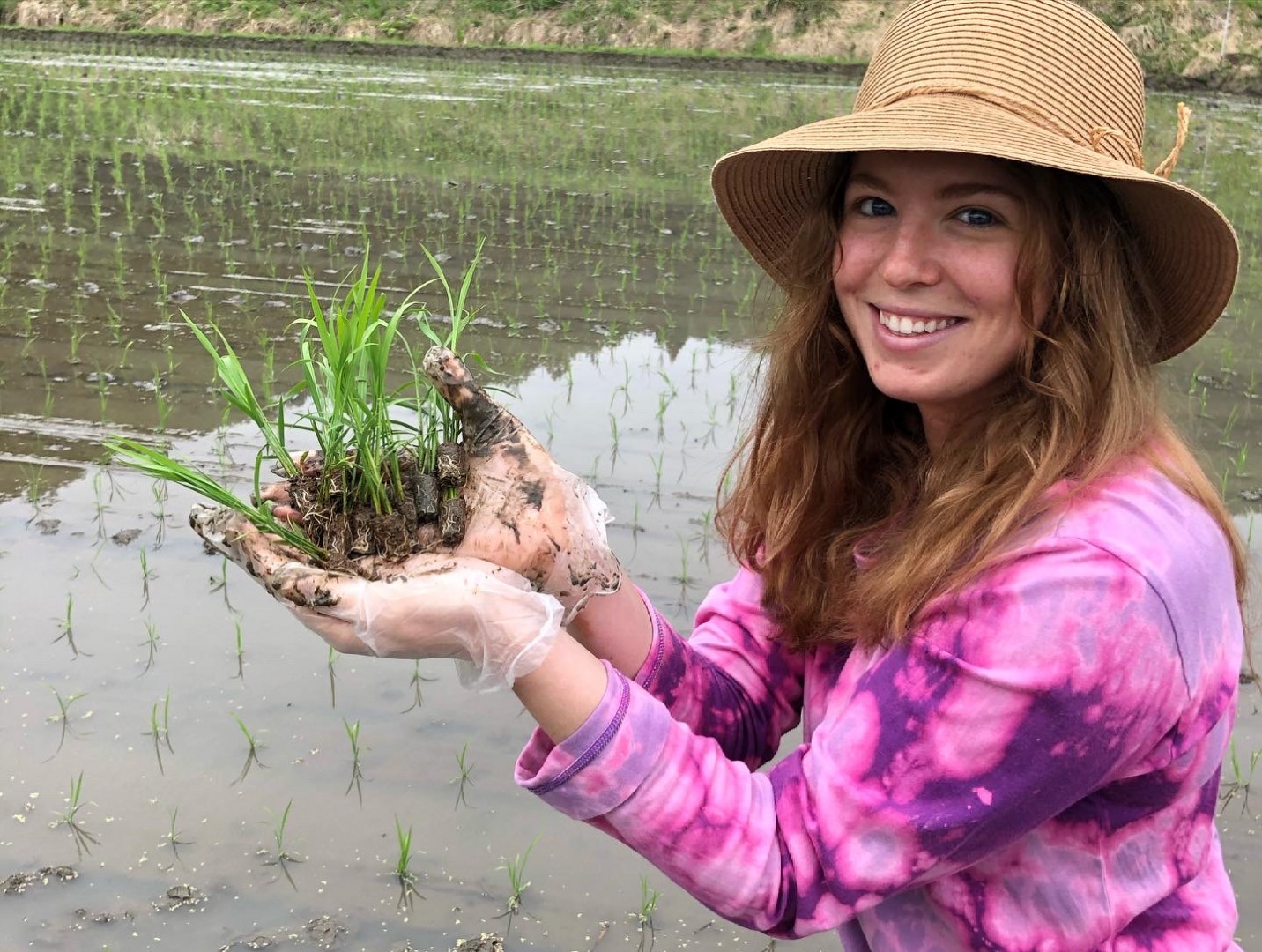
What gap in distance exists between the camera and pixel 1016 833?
4.33 feet

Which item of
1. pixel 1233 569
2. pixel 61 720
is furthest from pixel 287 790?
pixel 1233 569

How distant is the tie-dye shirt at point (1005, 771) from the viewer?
1.26 meters

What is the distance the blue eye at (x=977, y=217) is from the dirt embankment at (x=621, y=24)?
23251mm

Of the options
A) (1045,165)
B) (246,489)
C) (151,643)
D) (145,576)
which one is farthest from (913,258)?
(246,489)

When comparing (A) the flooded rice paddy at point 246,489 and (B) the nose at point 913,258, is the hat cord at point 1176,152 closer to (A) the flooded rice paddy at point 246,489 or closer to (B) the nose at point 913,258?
(B) the nose at point 913,258

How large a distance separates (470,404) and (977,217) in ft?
2.27

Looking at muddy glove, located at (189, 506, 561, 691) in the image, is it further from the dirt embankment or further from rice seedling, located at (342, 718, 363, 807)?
the dirt embankment

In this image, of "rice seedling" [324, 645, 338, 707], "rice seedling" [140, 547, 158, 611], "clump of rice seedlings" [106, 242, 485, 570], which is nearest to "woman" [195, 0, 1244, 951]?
"clump of rice seedlings" [106, 242, 485, 570]

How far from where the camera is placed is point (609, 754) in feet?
4.63

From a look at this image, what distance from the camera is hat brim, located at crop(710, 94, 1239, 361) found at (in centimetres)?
132

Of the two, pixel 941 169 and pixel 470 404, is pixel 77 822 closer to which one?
pixel 470 404

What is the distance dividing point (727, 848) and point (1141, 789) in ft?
1.53

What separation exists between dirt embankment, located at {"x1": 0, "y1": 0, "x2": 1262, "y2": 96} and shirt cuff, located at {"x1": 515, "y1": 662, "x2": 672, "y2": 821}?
23.5 m

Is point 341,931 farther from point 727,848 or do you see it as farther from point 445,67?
point 445,67
